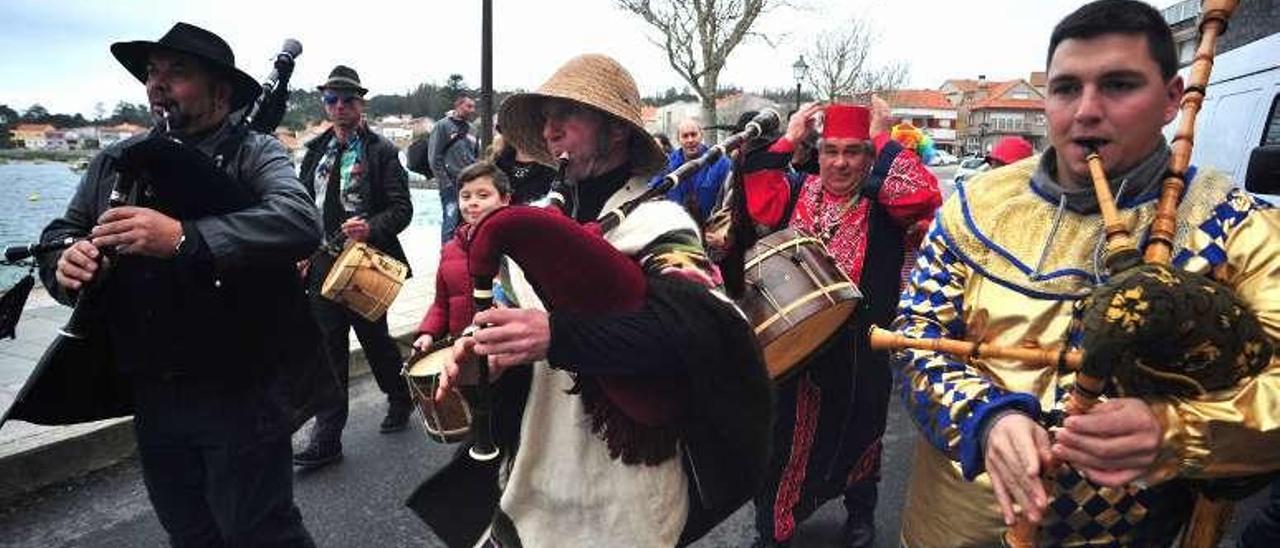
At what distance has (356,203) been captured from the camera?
447cm

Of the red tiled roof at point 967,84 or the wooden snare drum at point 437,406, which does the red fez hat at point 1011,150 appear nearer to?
the wooden snare drum at point 437,406

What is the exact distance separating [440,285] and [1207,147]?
5.54 metres

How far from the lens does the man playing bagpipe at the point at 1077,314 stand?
3.73 feet

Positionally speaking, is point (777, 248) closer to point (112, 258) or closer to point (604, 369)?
point (604, 369)

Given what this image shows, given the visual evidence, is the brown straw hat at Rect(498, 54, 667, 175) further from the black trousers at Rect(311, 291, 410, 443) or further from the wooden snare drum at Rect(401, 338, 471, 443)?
the black trousers at Rect(311, 291, 410, 443)

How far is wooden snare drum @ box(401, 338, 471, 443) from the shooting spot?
199 cm

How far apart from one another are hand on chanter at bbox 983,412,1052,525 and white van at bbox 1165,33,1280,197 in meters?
3.49

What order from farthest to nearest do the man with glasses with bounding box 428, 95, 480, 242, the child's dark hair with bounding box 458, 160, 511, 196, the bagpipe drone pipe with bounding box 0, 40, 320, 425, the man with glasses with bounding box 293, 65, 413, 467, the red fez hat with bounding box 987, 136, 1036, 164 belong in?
the man with glasses with bounding box 428, 95, 480, 242 → the red fez hat with bounding box 987, 136, 1036, 164 → the man with glasses with bounding box 293, 65, 413, 467 → the child's dark hair with bounding box 458, 160, 511, 196 → the bagpipe drone pipe with bounding box 0, 40, 320, 425

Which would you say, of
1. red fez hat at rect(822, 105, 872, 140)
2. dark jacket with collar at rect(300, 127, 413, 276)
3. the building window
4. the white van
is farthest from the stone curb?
the building window

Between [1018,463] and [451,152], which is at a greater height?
[1018,463]

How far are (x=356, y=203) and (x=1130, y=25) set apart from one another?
13.4 feet

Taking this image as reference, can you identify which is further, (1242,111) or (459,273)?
(1242,111)

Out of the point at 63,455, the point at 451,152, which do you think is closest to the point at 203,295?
the point at 63,455

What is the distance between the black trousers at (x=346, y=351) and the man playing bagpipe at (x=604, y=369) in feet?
7.98
